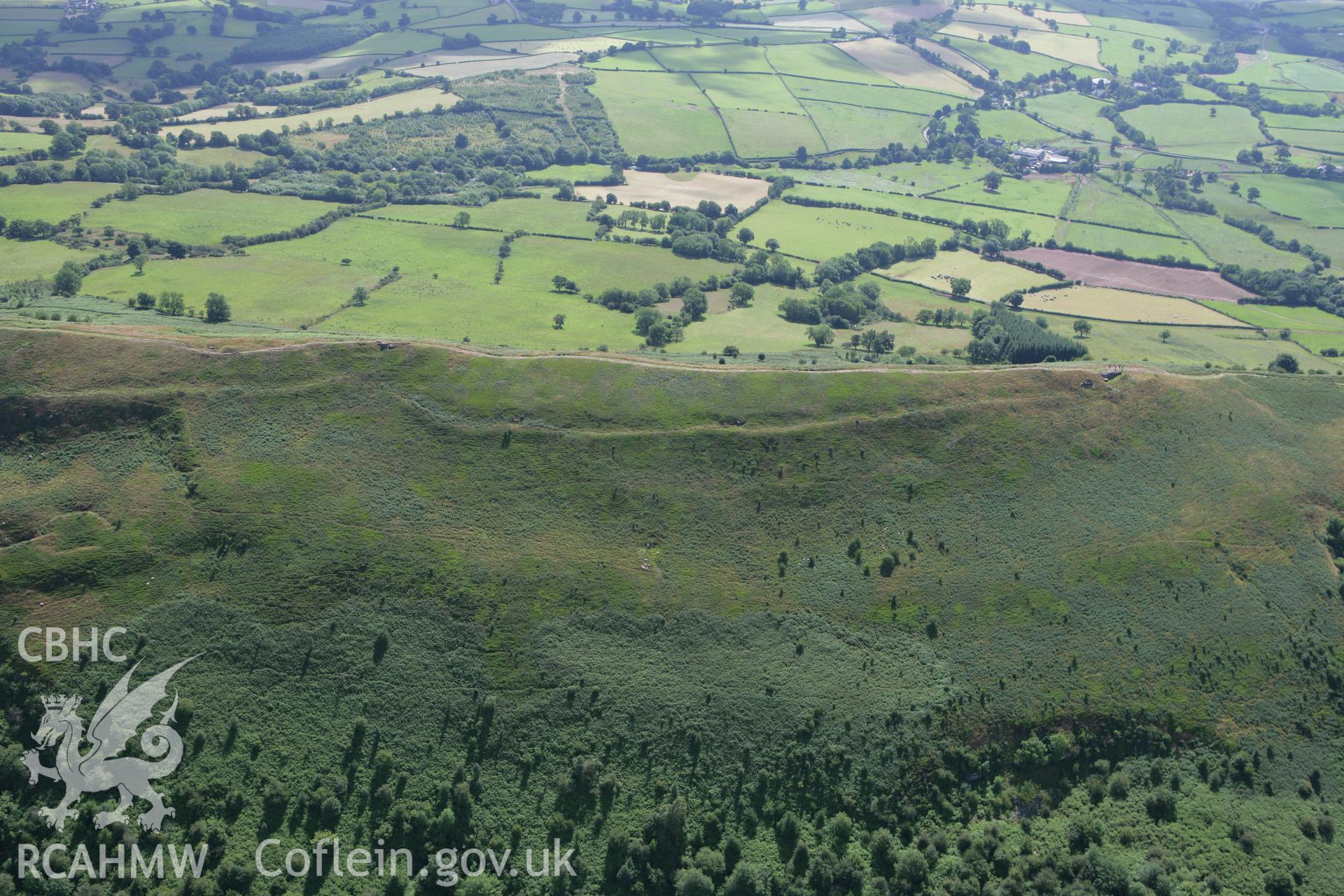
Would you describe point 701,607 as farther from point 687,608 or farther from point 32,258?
point 32,258

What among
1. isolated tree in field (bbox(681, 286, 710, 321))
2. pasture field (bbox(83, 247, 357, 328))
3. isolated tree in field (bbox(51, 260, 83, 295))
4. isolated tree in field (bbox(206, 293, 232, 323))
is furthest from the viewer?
isolated tree in field (bbox(681, 286, 710, 321))

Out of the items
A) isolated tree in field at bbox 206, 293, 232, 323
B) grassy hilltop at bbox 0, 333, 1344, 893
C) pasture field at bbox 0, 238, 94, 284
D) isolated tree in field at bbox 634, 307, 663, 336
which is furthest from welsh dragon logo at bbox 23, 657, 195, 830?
pasture field at bbox 0, 238, 94, 284

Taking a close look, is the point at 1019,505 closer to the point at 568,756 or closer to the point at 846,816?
the point at 846,816

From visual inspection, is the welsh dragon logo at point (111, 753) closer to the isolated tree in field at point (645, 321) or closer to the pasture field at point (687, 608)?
the pasture field at point (687, 608)

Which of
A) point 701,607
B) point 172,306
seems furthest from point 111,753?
point 172,306

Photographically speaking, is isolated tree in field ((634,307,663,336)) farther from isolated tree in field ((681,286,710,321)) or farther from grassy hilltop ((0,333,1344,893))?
grassy hilltop ((0,333,1344,893))

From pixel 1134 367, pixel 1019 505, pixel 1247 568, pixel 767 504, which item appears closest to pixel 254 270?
pixel 767 504
